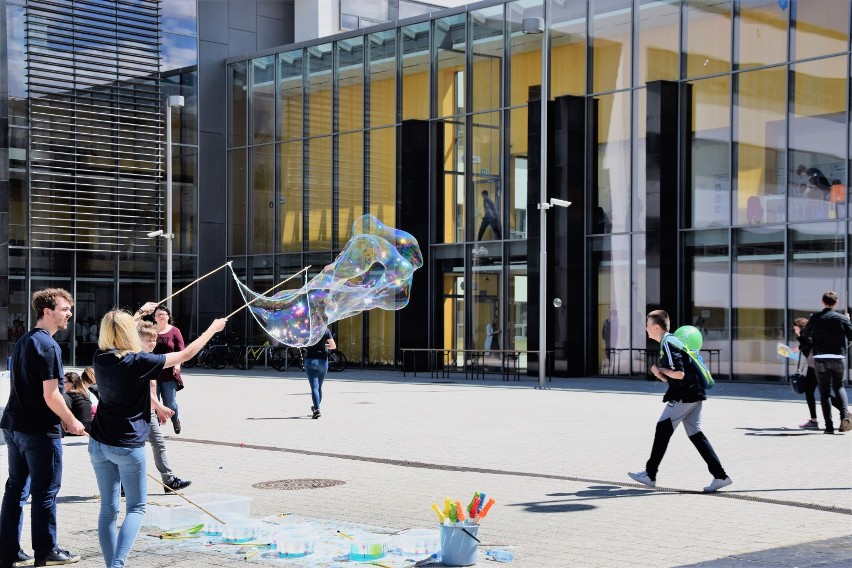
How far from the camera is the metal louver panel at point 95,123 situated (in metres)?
38.9

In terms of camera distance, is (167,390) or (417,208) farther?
(417,208)

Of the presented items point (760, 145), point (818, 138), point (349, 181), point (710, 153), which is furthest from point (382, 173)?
point (818, 138)

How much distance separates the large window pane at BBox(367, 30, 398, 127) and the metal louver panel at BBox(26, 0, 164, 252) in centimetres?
783

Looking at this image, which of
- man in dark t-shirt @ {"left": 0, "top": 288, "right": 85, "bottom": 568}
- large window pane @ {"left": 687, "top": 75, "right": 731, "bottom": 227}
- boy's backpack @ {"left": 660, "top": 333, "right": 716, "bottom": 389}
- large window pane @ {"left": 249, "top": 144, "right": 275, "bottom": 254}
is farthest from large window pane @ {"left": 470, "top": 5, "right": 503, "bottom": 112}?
man in dark t-shirt @ {"left": 0, "top": 288, "right": 85, "bottom": 568}

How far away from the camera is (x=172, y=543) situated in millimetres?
8828

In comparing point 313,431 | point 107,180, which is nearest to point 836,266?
point 313,431

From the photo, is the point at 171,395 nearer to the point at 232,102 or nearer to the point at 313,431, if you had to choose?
the point at 313,431

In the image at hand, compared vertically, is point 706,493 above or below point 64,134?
below

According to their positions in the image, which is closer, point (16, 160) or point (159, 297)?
point (16, 160)

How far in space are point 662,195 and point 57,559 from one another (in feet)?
81.0

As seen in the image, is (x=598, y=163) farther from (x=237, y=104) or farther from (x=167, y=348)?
(x=167, y=348)

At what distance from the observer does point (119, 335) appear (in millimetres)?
7258

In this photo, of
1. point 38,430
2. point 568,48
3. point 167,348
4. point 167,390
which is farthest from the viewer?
point 568,48

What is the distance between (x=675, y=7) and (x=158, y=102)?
737 inches
